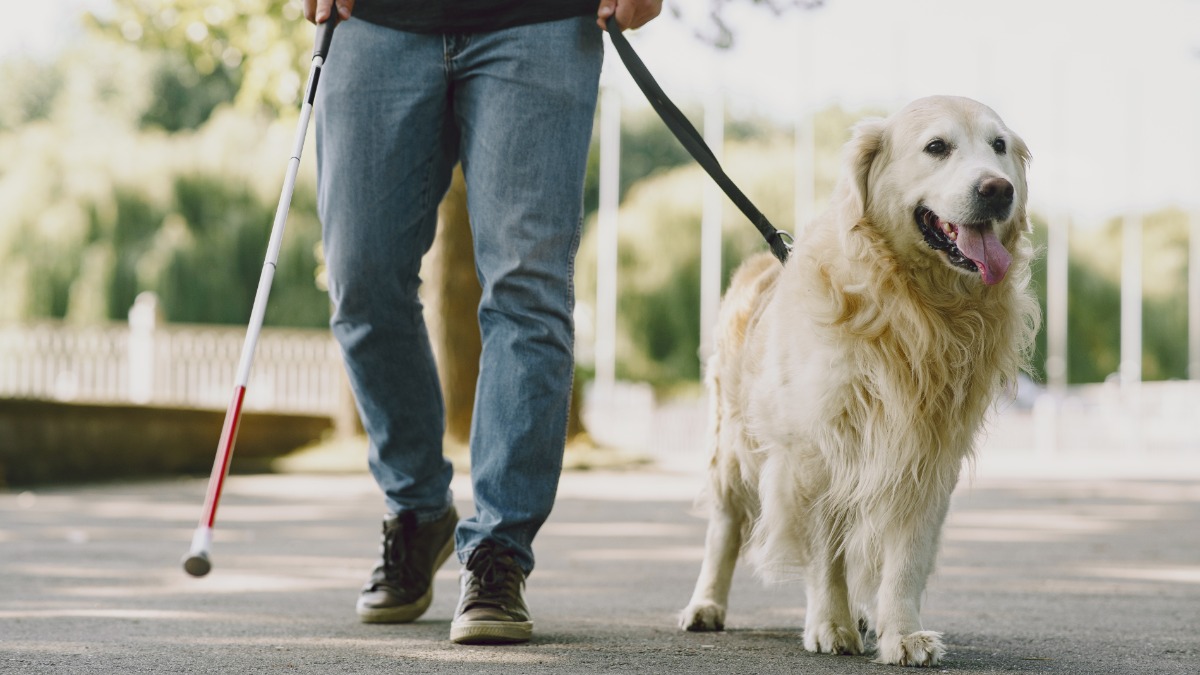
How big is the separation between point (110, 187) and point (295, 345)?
225 inches

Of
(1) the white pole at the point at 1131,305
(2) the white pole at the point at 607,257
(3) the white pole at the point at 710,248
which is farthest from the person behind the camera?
(1) the white pole at the point at 1131,305

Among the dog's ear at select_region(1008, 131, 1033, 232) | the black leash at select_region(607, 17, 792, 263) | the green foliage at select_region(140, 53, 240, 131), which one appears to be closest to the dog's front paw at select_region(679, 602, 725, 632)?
the black leash at select_region(607, 17, 792, 263)

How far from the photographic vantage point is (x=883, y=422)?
3.09m

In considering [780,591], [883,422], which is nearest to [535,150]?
[883,422]

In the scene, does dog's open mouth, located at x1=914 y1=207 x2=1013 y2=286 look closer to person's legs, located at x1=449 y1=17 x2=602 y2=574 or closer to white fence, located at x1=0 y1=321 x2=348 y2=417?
person's legs, located at x1=449 y1=17 x2=602 y2=574

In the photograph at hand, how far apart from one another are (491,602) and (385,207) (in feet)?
3.14

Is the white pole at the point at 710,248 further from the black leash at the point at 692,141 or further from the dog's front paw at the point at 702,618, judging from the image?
the dog's front paw at the point at 702,618

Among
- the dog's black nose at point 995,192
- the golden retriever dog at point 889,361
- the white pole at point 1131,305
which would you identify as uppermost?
the dog's black nose at point 995,192

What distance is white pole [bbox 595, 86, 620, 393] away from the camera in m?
28.8

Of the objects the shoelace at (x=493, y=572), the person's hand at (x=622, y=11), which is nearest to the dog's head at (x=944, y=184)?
the person's hand at (x=622, y=11)

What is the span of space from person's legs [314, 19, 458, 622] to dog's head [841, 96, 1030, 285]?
1.02m

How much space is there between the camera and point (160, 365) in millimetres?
17812

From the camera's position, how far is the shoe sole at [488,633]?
3029mm

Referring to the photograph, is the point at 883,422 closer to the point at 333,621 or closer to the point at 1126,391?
the point at 333,621
